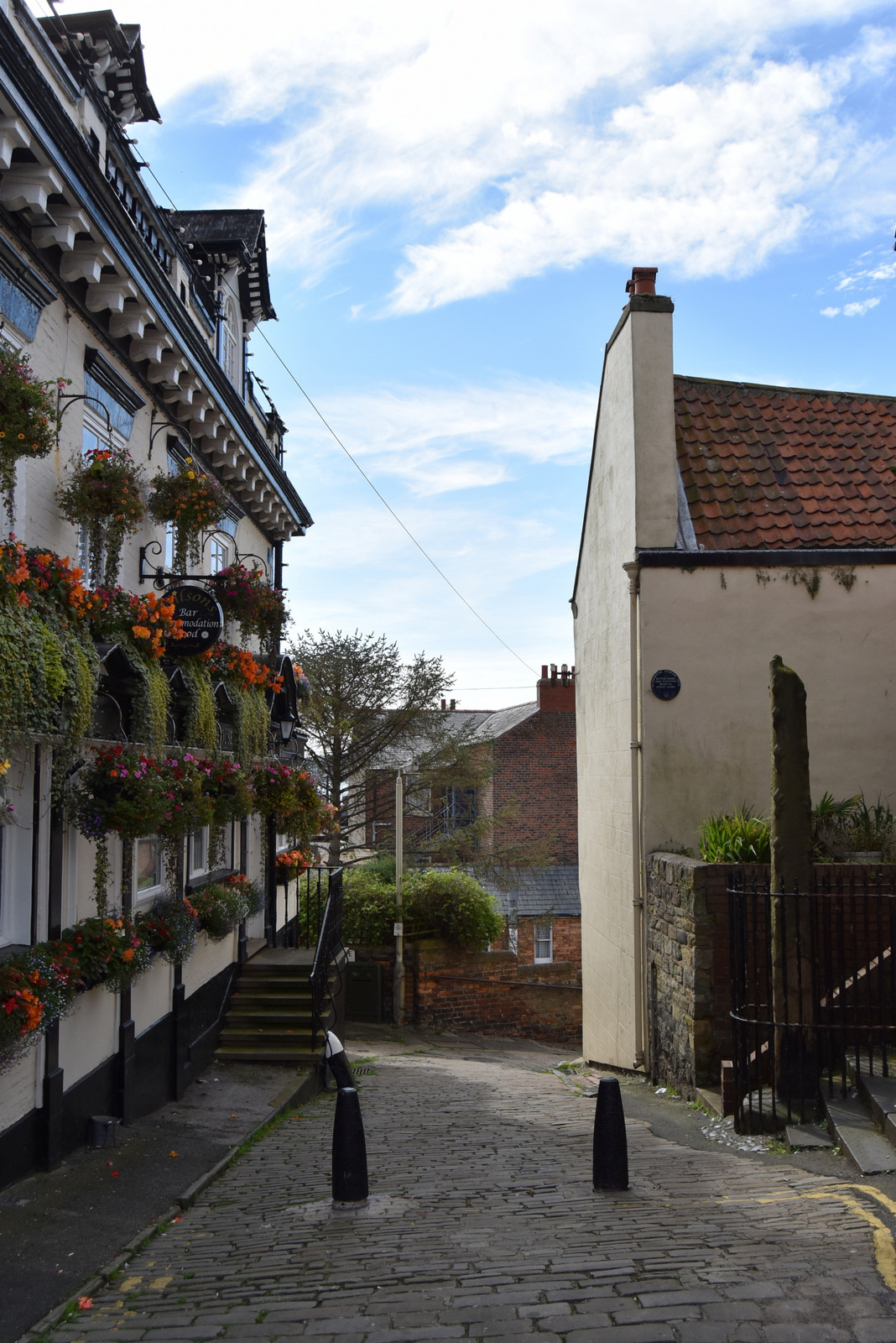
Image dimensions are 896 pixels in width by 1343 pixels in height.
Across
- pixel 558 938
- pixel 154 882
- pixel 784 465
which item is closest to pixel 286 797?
pixel 154 882

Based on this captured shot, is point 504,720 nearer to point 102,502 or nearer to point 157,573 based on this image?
point 157,573

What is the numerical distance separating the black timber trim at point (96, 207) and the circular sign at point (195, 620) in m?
2.31

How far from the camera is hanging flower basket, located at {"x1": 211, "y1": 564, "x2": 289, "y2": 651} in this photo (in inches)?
423

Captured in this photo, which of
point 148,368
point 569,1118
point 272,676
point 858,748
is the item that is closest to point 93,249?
point 148,368

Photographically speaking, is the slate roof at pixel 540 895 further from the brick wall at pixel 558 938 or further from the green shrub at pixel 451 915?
the green shrub at pixel 451 915

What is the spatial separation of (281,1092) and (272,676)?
4753 millimetres

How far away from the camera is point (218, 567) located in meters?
13.6

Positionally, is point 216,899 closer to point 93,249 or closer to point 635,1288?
point 93,249

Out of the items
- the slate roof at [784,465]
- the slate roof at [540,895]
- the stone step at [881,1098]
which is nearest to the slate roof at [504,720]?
the slate roof at [540,895]

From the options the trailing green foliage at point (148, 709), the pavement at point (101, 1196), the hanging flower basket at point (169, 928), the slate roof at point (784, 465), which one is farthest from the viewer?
the slate roof at point (784, 465)

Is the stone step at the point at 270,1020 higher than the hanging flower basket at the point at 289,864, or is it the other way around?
the hanging flower basket at the point at 289,864

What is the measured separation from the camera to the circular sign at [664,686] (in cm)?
1212

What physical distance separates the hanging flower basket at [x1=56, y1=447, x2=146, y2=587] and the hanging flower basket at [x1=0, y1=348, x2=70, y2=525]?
136cm

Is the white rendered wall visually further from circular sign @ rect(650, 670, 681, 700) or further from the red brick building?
the red brick building
